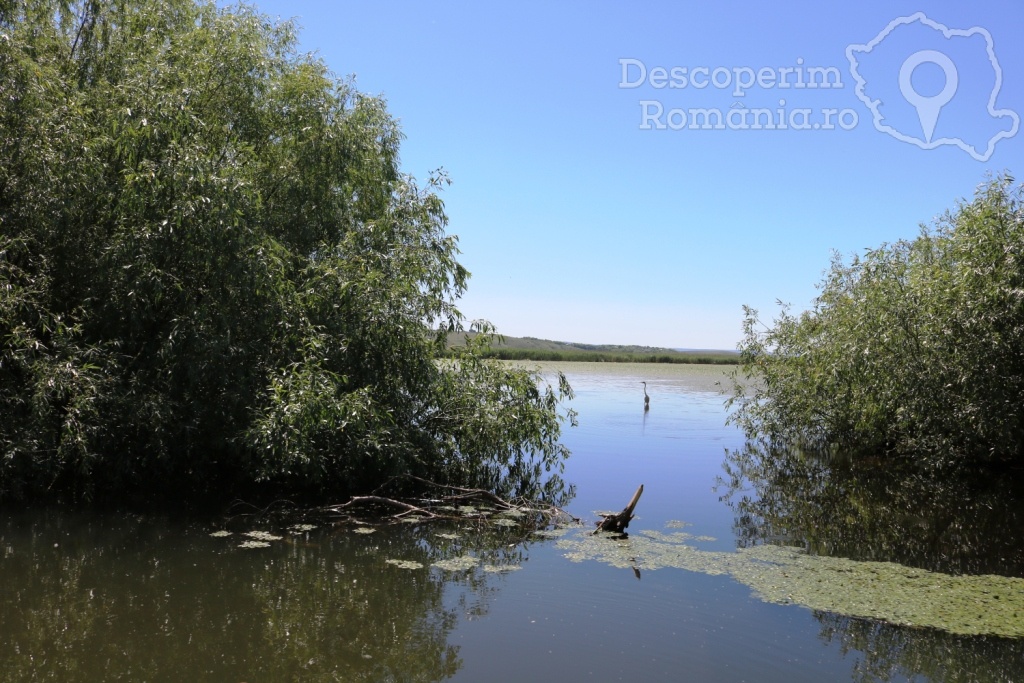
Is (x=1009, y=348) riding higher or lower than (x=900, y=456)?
higher

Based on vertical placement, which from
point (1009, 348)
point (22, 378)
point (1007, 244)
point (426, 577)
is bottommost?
point (426, 577)

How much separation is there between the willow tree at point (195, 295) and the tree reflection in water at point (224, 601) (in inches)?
50.7

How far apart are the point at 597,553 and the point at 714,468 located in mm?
8226

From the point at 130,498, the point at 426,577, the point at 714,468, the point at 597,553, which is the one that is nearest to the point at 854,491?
the point at 714,468

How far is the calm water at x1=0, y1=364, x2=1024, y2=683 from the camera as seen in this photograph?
19.6 ft

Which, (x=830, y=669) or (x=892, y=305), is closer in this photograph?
(x=830, y=669)

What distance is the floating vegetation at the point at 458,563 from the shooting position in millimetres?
8547

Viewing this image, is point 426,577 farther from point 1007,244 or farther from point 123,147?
point 1007,244

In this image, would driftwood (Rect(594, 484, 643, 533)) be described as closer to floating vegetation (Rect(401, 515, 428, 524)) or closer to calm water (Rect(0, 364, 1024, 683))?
calm water (Rect(0, 364, 1024, 683))

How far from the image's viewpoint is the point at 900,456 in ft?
58.0

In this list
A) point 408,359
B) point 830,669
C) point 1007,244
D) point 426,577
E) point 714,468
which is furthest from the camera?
point 714,468

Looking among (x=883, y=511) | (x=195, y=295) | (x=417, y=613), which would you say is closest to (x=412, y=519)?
(x=417, y=613)

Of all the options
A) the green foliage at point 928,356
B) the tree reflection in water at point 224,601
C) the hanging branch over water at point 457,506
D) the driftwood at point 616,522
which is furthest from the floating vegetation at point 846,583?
the green foliage at point 928,356

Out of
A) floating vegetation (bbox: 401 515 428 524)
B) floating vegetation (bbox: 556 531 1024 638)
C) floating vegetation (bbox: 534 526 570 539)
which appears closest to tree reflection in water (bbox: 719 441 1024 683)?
floating vegetation (bbox: 556 531 1024 638)
